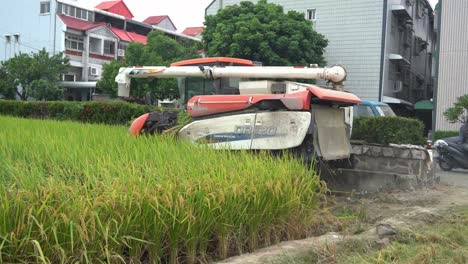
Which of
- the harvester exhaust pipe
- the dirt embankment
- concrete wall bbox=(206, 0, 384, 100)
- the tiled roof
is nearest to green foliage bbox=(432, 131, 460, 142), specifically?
concrete wall bbox=(206, 0, 384, 100)

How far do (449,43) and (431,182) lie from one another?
14436mm

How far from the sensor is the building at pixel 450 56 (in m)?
21.2

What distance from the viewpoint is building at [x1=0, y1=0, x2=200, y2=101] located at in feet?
127

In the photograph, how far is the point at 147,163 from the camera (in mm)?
4773

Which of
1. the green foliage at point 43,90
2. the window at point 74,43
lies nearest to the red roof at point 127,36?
the window at point 74,43

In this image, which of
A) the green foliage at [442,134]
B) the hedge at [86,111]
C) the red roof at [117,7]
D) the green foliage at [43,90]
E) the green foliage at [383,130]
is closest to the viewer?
the green foliage at [383,130]

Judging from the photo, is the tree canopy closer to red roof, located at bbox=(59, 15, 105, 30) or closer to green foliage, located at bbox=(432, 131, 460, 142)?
red roof, located at bbox=(59, 15, 105, 30)

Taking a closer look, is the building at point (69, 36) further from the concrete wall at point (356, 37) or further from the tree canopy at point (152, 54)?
the concrete wall at point (356, 37)

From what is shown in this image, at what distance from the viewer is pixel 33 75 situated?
33906 millimetres

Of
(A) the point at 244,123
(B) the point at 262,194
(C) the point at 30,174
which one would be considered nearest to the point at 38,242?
(C) the point at 30,174

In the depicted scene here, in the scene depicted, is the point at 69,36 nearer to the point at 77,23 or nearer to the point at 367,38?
the point at 77,23

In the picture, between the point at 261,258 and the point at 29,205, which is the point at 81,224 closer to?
the point at 29,205

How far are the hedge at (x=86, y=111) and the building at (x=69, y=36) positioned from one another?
64.7ft

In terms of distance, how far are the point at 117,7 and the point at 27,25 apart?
10.9 metres
